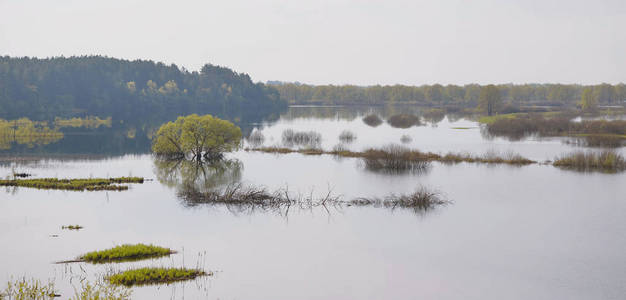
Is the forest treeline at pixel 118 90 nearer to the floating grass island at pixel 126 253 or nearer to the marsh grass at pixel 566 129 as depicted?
the marsh grass at pixel 566 129

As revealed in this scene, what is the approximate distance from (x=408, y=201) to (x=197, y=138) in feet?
66.0

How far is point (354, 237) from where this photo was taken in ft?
70.3

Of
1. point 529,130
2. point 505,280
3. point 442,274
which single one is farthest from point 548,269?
point 529,130

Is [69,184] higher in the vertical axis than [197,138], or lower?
lower

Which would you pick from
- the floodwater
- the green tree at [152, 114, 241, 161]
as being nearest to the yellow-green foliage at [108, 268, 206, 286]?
the floodwater

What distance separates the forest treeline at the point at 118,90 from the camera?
105 m

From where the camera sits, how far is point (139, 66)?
485 feet

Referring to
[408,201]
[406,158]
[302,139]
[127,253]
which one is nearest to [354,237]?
[408,201]

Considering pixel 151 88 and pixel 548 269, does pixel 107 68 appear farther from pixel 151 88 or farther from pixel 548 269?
pixel 548 269

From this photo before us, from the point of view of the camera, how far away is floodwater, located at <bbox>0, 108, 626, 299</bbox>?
16.1 meters

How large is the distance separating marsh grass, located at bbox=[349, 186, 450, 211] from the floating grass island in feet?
36.9

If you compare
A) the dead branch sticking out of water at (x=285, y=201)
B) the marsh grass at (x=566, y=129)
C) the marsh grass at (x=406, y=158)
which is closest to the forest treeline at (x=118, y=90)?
the marsh grass at (x=566, y=129)

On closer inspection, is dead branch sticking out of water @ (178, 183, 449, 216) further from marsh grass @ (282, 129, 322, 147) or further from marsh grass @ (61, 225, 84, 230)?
marsh grass @ (282, 129, 322, 147)

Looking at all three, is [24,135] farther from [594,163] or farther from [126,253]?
[594,163]
